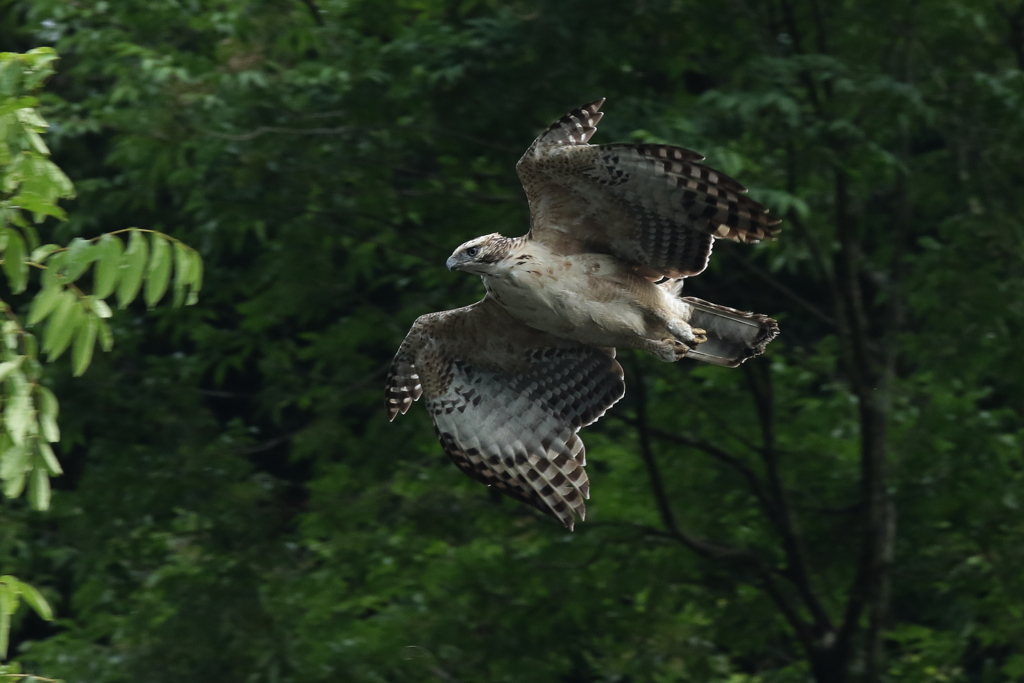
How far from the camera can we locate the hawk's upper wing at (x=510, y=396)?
627cm

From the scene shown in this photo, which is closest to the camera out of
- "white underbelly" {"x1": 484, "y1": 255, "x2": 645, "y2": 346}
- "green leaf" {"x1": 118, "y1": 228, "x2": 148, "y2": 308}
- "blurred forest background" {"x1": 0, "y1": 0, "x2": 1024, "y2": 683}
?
"green leaf" {"x1": 118, "y1": 228, "x2": 148, "y2": 308}

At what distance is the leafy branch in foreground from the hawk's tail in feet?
9.61

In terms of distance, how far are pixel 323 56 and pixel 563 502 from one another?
417 cm

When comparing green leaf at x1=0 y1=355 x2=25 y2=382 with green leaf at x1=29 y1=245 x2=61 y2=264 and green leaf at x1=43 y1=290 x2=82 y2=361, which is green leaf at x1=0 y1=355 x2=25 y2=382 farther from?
green leaf at x1=29 y1=245 x2=61 y2=264

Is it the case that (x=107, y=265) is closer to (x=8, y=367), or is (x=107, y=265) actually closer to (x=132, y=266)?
(x=132, y=266)

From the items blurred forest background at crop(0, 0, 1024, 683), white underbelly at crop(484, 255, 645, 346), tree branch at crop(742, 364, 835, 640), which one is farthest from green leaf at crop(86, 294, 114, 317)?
tree branch at crop(742, 364, 835, 640)

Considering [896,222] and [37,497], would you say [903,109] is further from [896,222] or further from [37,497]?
[37,497]

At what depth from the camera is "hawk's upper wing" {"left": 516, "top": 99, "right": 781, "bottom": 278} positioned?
211 inches

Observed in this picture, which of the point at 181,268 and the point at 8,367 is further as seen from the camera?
the point at 181,268

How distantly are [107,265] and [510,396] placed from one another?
3.06m

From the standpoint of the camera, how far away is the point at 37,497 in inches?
139

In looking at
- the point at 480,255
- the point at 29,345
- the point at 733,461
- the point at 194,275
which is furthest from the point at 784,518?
the point at 29,345

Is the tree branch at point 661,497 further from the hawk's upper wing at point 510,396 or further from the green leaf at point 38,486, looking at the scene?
the green leaf at point 38,486

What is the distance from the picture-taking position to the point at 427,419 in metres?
9.57
